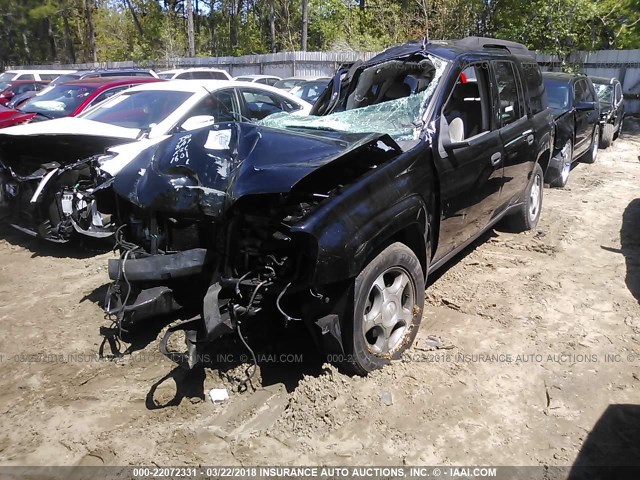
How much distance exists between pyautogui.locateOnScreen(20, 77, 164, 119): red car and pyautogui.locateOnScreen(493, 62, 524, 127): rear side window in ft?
20.6

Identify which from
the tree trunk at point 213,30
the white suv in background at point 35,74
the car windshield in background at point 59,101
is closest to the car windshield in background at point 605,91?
the car windshield in background at point 59,101

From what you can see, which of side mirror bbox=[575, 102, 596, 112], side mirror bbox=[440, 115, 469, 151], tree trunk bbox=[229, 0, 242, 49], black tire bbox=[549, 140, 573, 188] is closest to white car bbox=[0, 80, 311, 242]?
side mirror bbox=[440, 115, 469, 151]

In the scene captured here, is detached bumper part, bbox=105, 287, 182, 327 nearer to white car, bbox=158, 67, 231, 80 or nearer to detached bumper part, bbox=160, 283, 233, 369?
detached bumper part, bbox=160, 283, 233, 369

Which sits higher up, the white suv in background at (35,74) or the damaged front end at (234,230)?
the white suv in background at (35,74)

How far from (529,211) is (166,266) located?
4396mm

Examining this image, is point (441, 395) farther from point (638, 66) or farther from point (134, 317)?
point (638, 66)

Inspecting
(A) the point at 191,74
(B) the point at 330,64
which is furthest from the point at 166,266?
(B) the point at 330,64

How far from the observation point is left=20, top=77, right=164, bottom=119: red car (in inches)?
332

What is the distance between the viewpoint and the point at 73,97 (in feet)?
28.7

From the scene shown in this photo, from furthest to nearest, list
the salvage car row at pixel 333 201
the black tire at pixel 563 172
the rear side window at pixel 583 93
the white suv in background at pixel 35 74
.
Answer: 1. the white suv in background at pixel 35 74
2. the rear side window at pixel 583 93
3. the black tire at pixel 563 172
4. the salvage car row at pixel 333 201

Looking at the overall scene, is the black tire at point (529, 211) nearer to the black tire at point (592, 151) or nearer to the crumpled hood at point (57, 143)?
the crumpled hood at point (57, 143)

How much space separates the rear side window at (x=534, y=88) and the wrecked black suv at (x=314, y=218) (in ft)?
4.49

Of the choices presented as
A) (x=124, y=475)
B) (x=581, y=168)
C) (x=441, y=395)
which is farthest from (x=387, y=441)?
(x=581, y=168)

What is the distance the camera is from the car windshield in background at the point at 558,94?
8.55m
